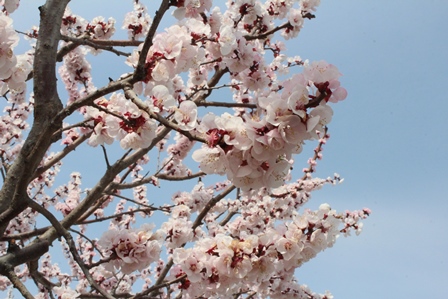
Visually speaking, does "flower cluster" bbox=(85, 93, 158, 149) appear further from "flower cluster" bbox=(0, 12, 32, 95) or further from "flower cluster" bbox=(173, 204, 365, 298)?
"flower cluster" bbox=(173, 204, 365, 298)

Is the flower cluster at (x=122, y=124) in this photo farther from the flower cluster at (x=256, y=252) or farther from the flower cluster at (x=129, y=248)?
the flower cluster at (x=256, y=252)

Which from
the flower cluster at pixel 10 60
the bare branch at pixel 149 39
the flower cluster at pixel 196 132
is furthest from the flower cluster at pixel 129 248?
the bare branch at pixel 149 39

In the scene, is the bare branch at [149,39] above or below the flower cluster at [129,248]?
above

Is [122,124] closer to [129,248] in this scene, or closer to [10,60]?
[10,60]

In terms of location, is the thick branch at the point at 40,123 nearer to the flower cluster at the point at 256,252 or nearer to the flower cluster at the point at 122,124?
the flower cluster at the point at 122,124

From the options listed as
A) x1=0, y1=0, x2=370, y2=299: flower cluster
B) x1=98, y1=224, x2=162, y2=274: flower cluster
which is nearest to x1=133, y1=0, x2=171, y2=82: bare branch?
x1=0, y1=0, x2=370, y2=299: flower cluster

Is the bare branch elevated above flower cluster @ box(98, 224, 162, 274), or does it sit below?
above

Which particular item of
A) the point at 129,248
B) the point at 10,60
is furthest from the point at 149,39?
the point at 129,248

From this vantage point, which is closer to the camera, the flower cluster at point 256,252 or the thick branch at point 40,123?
the thick branch at point 40,123

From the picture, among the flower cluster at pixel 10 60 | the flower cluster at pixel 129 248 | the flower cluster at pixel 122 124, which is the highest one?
the flower cluster at pixel 10 60

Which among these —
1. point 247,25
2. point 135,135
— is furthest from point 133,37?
point 135,135

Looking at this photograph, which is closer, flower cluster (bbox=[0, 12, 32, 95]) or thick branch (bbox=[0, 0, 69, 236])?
flower cluster (bbox=[0, 12, 32, 95])

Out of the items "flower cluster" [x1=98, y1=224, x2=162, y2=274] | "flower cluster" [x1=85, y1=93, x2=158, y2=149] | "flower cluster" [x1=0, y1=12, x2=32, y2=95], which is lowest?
"flower cluster" [x1=98, y1=224, x2=162, y2=274]

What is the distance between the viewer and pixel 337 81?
1552 millimetres
